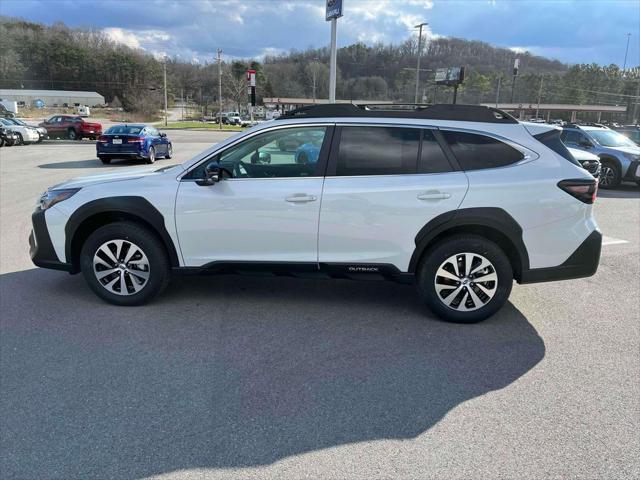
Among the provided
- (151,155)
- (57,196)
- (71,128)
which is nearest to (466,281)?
(57,196)

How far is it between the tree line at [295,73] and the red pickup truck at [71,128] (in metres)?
68.1

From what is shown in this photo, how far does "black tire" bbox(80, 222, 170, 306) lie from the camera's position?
14.9 ft

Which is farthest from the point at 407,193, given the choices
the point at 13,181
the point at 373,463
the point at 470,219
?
the point at 13,181

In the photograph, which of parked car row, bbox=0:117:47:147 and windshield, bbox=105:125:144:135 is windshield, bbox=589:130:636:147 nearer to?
windshield, bbox=105:125:144:135

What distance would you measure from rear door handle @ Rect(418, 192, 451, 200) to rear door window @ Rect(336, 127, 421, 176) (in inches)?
9.6

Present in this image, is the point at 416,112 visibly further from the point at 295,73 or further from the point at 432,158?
the point at 295,73

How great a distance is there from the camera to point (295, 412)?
306 centimetres

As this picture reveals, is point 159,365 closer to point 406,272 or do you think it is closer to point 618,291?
point 406,272

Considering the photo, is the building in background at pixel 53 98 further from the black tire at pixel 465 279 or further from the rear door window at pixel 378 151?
the black tire at pixel 465 279

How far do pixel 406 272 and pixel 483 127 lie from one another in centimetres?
145

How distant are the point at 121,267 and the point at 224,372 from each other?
1741 millimetres

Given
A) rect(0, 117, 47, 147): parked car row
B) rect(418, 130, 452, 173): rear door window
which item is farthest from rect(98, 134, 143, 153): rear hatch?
rect(418, 130, 452, 173): rear door window

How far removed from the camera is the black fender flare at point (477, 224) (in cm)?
416

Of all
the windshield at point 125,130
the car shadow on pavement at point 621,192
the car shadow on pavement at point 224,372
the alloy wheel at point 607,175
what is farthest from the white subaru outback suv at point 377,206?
the windshield at point 125,130
